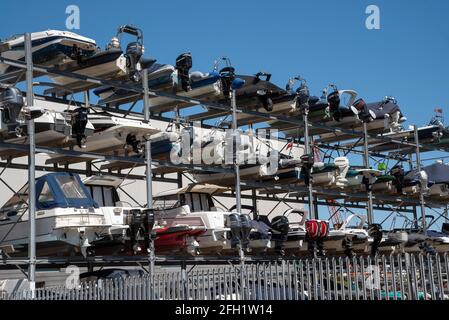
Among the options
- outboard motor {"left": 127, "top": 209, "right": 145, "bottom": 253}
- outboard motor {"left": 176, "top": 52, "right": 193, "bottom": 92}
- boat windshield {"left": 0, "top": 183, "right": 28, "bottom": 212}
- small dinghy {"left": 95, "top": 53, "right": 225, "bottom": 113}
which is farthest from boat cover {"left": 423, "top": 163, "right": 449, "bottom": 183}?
boat windshield {"left": 0, "top": 183, "right": 28, "bottom": 212}

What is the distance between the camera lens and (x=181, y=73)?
80.5 ft

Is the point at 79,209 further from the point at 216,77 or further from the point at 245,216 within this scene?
the point at 216,77

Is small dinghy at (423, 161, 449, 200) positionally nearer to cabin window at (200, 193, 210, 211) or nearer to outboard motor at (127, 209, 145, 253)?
cabin window at (200, 193, 210, 211)

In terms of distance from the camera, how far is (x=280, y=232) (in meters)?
25.7

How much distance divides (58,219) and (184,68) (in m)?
6.92

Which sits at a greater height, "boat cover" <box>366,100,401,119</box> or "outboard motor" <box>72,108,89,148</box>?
"boat cover" <box>366,100,401,119</box>

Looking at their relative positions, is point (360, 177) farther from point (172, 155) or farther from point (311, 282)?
point (311, 282)

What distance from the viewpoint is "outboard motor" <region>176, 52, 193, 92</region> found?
24.5 m

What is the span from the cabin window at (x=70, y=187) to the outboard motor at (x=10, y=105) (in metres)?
2.30

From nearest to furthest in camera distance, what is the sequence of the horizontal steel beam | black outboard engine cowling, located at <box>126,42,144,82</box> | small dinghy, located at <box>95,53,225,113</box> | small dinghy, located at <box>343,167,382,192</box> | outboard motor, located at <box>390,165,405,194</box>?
the horizontal steel beam, black outboard engine cowling, located at <box>126,42,144,82</box>, small dinghy, located at <box>95,53,225,113</box>, small dinghy, located at <box>343,167,382,192</box>, outboard motor, located at <box>390,165,405,194</box>

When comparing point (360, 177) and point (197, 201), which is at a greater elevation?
point (360, 177)

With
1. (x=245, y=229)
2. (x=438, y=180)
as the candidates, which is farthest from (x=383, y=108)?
(x=245, y=229)

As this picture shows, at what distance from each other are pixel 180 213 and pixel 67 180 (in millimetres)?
3811
